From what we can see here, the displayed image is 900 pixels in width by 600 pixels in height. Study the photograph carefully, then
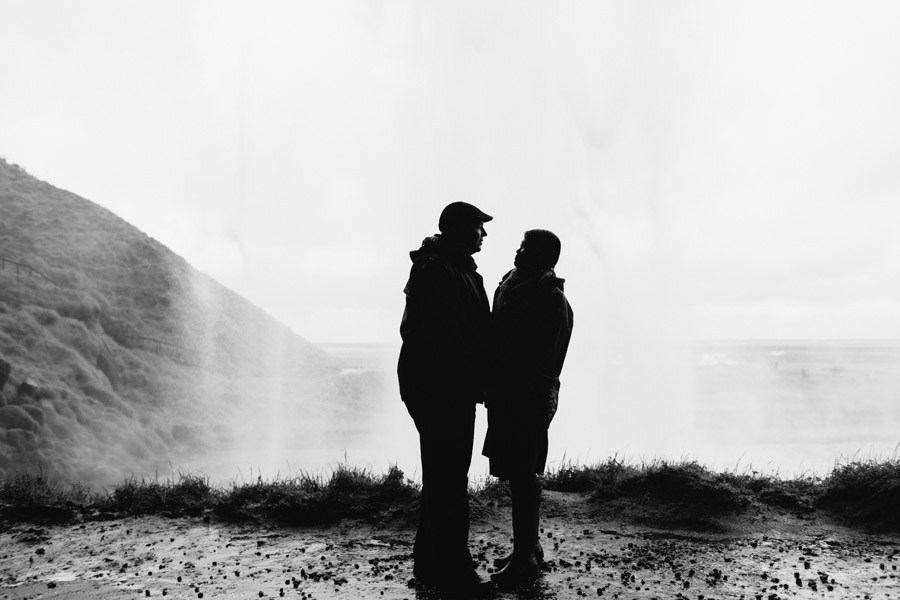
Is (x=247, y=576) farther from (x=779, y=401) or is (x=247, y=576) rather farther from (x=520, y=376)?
(x=779, y=401)

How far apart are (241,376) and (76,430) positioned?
11439mm

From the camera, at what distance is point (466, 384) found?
497cm

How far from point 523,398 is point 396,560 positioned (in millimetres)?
2037

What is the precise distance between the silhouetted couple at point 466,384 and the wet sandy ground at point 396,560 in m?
0.42

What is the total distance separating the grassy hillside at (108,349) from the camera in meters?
23.9

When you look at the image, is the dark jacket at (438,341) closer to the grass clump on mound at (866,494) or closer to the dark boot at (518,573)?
the dark boot at (518,573)

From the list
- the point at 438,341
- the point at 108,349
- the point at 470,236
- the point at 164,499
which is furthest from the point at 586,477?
the point at 108,349

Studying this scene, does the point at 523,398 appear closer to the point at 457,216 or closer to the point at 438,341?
the point at 438,341

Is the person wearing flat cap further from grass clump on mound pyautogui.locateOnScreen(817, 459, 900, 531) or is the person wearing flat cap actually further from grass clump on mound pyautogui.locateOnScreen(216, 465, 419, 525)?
grass clump on mound pyautogui.locateOnScreen(817, 459, 900, 531)

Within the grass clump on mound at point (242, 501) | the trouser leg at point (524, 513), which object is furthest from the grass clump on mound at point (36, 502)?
the trouser leg at point (524, 513)

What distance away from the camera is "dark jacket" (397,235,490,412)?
16.1 feet

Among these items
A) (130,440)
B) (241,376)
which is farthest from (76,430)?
(241,376)

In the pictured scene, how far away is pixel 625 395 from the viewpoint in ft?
140

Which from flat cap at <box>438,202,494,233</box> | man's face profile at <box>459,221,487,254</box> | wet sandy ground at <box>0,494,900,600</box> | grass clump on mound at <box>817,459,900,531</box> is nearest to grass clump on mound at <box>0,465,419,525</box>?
wet sandy ground at <box>0,494,900,600</box>
